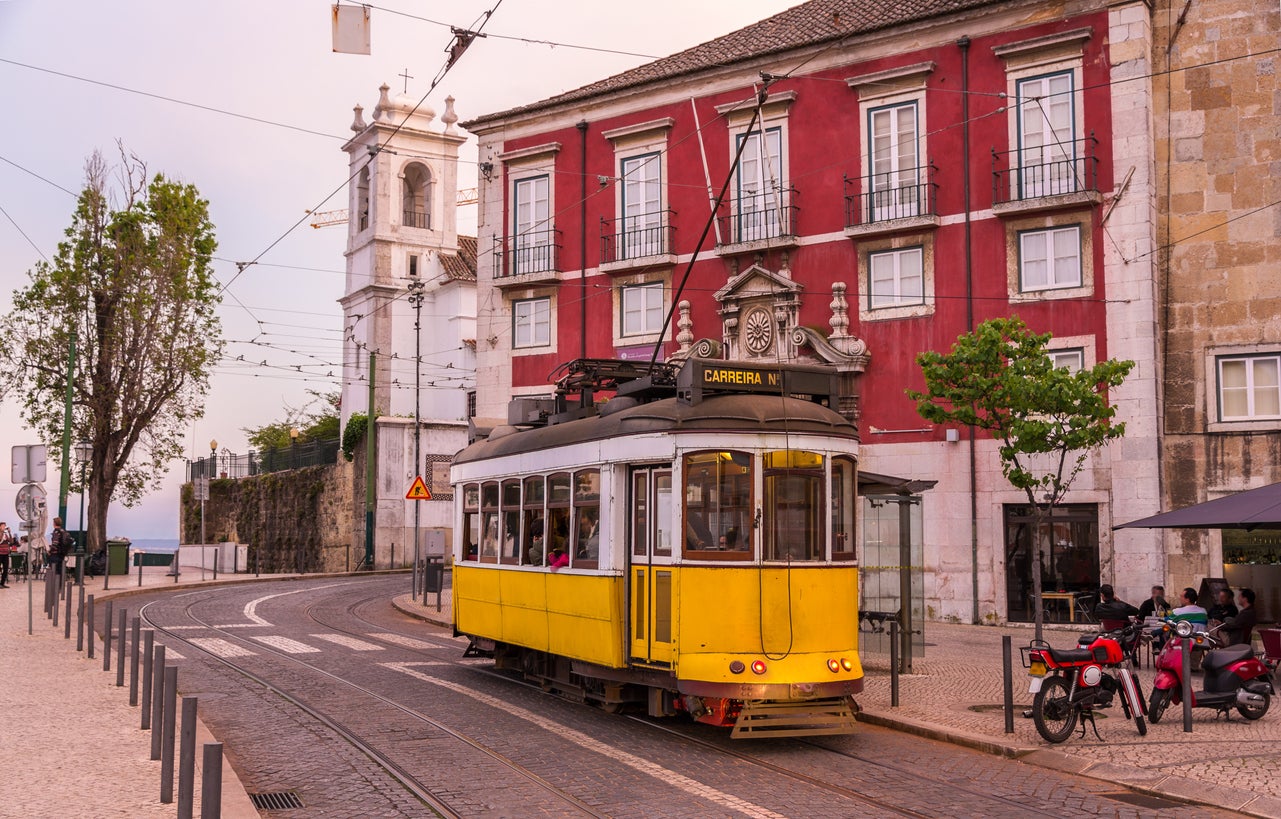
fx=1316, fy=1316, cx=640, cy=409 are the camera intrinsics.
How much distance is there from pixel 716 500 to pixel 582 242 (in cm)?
2027

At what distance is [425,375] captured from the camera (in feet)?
213

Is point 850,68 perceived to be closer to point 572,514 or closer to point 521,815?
point 572,514

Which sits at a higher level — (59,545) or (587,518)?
(587,518)

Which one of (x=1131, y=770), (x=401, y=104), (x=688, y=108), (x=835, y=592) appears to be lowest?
(x=1131, y=770)

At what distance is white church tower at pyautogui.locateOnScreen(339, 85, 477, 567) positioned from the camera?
64.2m

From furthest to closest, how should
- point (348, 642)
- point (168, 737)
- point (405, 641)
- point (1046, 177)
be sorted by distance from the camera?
point (1046, 177) < point (405, 641) < point (348, 642) < point (168, 737)

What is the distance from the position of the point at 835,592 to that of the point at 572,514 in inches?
114

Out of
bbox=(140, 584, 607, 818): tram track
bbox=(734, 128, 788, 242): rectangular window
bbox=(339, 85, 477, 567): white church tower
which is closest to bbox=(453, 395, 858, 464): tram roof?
bbox=(140, 584, 607, 818): tram track

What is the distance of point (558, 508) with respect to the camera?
44.8ft

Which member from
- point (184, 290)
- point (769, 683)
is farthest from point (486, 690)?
point (184, 290)

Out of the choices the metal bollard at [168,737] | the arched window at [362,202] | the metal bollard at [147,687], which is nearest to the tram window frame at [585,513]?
the metal bollard at [147,687]

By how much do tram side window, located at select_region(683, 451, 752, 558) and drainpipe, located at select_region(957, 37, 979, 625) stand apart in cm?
1435

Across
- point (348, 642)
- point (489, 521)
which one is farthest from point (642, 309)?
point (489, 521)

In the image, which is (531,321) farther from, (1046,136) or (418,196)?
(418,196)
